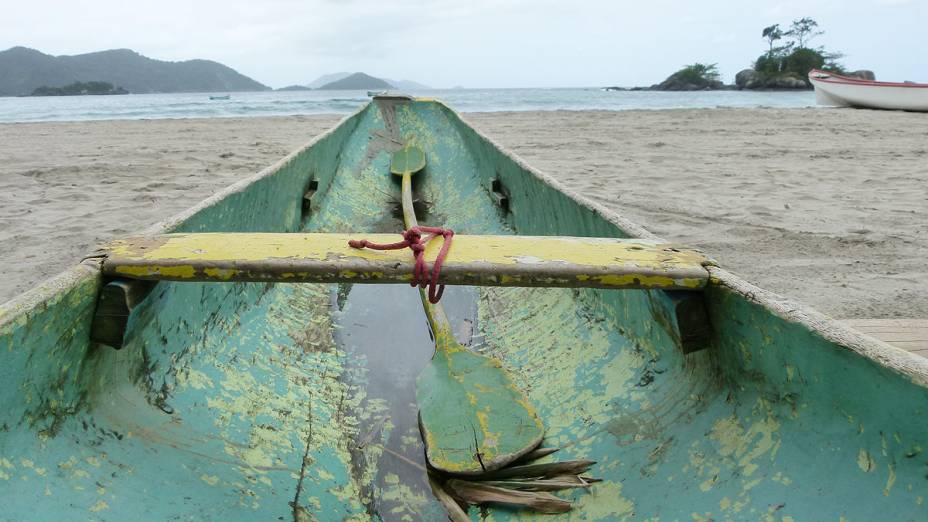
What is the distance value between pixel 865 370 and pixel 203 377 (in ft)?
5.22

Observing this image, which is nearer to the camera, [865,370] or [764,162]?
[865,370]

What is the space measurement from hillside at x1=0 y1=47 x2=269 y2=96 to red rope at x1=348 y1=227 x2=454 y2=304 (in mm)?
Answer: 108947

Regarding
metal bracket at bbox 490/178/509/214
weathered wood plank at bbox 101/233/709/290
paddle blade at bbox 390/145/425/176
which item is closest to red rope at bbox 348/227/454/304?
weathered wood plank at bbox 101/233/709/290

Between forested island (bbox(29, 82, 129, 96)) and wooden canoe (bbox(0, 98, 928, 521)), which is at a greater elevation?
forested island (bbox(29, 82, 129, 96))

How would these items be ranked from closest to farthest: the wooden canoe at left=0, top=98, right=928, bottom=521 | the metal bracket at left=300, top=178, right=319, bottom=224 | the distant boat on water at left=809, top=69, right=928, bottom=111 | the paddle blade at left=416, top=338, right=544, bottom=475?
the wooden canoe at left=0, top=98, right=928, bottom=521 < the paddle blade at left=416, top=338, right=544, bottom=475 < the metal bracket at left=300, top=178, right=319, bottom=224 < the distant boat on water at left=809, top=69, right=928, bottom=111

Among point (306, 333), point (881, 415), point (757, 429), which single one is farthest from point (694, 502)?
point (306, 333)

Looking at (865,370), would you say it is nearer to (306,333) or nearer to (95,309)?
(95,309)

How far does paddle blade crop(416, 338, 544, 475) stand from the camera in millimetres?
1444

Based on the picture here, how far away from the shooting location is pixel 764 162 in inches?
A: 245

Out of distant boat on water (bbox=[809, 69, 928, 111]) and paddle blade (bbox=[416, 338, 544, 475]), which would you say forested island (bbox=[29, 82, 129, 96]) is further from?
paddle blade (bbox=[416, 338, 544, 475])

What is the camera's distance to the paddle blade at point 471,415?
1.44m

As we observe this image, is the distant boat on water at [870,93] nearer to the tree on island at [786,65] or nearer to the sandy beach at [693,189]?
the sandy beach at [693,189]

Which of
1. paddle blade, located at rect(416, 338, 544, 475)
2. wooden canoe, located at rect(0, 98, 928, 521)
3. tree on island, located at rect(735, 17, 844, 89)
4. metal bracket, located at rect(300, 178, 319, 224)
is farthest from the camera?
tree on island, located at rect(735, 17, 844, 89)

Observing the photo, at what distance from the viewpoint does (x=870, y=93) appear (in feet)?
48.1
